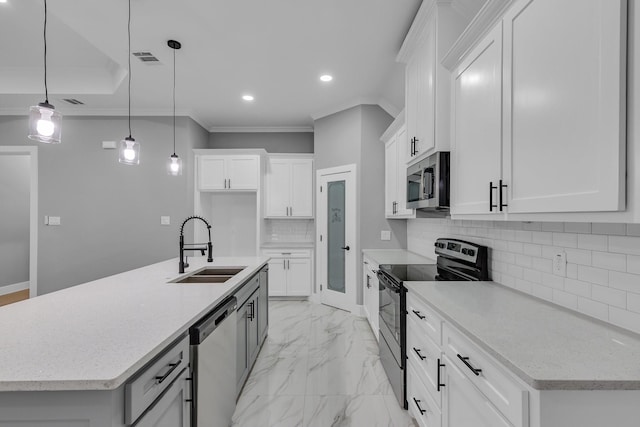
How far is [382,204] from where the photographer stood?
395cm

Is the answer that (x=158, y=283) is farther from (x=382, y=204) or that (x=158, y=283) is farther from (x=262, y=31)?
(x=382, y=204)

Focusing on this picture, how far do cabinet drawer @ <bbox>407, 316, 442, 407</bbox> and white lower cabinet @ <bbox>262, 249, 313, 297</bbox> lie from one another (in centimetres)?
288

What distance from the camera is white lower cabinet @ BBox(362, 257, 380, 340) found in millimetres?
2980

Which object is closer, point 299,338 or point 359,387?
point 359,387

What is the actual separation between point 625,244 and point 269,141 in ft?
16.0

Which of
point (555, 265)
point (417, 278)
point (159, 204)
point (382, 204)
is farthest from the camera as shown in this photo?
point (159, 204)

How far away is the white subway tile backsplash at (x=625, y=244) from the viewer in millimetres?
1077

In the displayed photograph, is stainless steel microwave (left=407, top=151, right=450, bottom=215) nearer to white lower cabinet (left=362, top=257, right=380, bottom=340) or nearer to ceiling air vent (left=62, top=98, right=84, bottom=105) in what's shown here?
white lower cabinet (left=362, top=257, right=380, bottom=340)

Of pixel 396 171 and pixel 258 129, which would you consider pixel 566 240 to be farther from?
Result: pixel 258 129

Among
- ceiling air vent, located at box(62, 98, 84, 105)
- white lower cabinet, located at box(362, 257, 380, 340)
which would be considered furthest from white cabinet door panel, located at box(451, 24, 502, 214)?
ceiling air vent, located at box(62, 98, 84, 105)


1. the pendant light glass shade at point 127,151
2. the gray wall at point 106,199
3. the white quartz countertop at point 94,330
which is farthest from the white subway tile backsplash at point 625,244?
the gray wall at point 106,199

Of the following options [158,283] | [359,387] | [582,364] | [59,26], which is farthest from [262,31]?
[359,387]

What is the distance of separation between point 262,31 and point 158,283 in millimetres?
2249

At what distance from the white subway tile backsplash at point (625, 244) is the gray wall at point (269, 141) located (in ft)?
14.7
